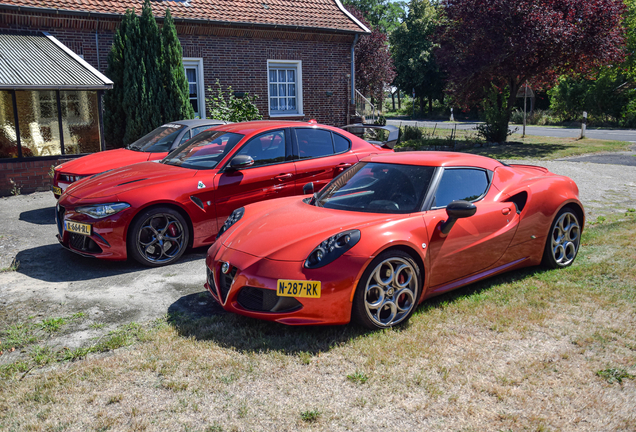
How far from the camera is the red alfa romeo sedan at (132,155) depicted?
28.9ft

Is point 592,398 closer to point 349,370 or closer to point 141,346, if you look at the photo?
point 349,370

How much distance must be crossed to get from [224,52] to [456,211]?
1415 cm

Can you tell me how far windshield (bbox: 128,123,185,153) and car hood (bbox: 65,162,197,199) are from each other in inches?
108

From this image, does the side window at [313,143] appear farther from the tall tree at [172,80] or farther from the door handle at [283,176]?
the tall tree at [172,80]

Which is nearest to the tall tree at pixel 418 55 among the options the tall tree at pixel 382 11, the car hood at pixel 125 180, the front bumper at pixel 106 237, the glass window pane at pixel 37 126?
the tall tree at pixel 382 11

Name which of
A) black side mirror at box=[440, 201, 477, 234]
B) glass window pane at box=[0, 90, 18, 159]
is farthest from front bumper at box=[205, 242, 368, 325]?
glass window pane at box=[0, 90, 18, 159]

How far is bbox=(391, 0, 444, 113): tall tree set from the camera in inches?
2173

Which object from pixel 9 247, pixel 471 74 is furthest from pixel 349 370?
pixel 471 74

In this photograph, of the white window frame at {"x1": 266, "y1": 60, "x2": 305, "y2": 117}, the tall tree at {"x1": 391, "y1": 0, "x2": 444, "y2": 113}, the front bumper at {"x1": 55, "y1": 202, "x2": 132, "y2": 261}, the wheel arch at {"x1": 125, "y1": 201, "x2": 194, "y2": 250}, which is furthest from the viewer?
the tall tree at {"x1": 391, "y1": 0, "x2": 444, "y2": 113}

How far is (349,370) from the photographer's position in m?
3.53

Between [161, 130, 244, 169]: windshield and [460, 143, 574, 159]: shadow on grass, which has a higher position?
[161, 130, 244, 169]: windshield

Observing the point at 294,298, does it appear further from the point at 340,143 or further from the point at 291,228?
the point at 340,143

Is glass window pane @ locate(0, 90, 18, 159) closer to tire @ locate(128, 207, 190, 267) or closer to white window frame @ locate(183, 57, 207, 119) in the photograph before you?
white window frame @ locate(183, 57, 207, 119)

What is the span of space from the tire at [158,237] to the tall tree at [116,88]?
28.3ft
